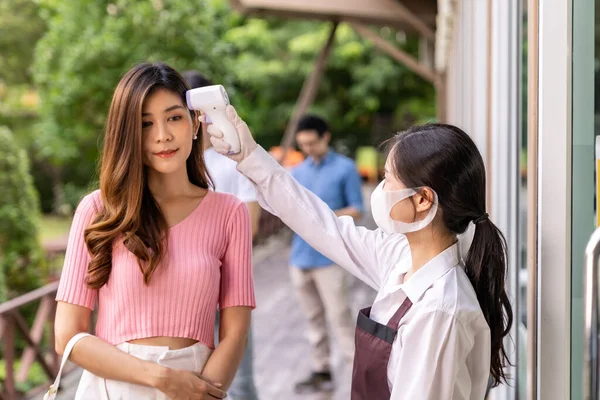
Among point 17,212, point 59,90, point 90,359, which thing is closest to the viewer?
point 90,359

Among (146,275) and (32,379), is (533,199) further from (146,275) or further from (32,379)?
(32,379)

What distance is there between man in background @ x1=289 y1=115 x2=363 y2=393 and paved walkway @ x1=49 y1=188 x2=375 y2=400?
21 centimetres

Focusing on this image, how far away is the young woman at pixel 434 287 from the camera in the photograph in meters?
1.60

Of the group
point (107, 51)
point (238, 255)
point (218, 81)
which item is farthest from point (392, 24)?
point (238, 255)

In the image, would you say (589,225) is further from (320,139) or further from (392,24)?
(392,24)

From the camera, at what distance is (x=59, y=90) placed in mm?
14320

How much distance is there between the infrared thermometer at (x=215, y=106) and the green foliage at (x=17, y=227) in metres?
6.49

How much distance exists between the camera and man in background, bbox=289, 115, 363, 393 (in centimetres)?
528

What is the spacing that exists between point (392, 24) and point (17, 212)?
4810mm

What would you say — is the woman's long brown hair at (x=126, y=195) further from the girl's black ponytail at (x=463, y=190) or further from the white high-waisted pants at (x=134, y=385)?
the girl's black ponytail at (x=463, y=190)

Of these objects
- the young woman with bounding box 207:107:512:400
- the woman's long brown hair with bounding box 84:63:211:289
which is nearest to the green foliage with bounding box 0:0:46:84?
the woman's long brown hair with bounding box 84:63:211:289

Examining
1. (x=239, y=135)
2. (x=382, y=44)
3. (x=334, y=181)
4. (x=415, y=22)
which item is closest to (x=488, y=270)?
(x=239, y=135)

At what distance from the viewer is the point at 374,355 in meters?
1.73

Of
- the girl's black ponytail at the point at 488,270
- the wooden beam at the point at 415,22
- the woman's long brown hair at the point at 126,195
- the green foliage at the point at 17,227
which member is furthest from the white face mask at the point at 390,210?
the wooden beam at the point at 415,22
